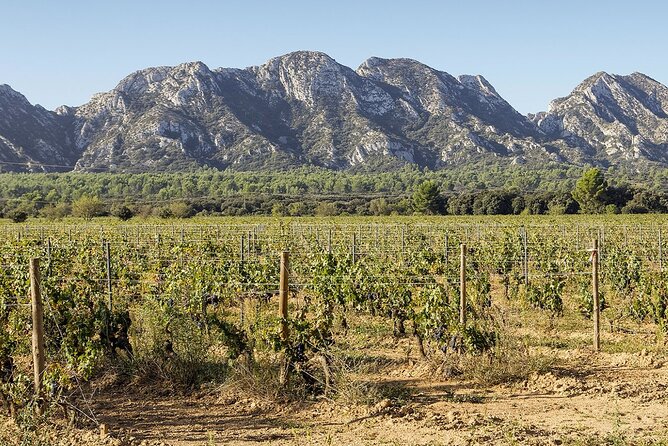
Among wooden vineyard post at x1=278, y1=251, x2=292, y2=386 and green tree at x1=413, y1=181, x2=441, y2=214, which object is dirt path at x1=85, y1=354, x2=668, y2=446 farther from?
green tree at x1=413, y1=181, x2=441, y2=214

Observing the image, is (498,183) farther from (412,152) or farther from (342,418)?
(342,418)

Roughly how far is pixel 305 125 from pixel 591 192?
9466cm

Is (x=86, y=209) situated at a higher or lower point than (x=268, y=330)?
higher

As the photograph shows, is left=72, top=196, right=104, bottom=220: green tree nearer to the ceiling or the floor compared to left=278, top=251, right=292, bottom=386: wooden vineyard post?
nearer to the ceiling

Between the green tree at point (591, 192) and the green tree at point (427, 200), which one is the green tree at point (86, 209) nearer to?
the green tree at point (427, 200)

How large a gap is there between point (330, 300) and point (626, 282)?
9473 mm

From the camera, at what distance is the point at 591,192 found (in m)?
72.1

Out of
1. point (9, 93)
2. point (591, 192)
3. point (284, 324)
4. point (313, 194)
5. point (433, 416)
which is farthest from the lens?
point (9, 93)

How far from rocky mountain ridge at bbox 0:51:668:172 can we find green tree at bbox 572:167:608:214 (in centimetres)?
7596

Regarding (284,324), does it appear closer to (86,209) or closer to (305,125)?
(86,209)

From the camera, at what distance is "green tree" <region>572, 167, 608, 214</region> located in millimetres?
70688

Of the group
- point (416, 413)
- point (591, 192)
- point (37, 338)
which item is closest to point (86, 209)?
point (591, 192)

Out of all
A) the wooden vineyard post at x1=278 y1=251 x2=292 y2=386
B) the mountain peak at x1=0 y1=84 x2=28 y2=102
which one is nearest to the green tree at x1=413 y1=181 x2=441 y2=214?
the wooden vineyard post at x1=278 y1=251 x2=292 y2=386

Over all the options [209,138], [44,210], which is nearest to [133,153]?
[209,138]
